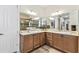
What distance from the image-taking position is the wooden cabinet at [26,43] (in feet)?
8.37

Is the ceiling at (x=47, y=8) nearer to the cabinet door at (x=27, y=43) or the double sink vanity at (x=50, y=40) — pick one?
the double sink vanity at (x=50, y=40)

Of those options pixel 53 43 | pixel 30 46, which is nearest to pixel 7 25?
pixel 30 46

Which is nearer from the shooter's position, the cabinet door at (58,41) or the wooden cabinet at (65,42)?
the wooden cabinet at (65,42)

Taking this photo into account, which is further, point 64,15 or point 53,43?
point 53,43

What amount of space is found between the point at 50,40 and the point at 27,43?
2.08 feet

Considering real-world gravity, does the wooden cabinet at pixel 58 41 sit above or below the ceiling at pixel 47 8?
below

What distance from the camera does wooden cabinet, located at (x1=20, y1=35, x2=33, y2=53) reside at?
100 inches

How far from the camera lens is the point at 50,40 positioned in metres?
2.70

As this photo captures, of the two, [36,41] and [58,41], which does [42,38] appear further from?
[58,41]

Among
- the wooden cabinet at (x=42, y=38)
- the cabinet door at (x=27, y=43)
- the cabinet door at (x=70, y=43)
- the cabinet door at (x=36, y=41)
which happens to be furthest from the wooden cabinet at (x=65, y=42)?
the cabinet door at (x=27, y=43)

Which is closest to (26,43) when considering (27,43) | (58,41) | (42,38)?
(27,43)

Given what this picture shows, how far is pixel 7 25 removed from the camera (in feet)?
8.52

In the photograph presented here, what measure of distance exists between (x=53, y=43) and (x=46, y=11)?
0.89 m
